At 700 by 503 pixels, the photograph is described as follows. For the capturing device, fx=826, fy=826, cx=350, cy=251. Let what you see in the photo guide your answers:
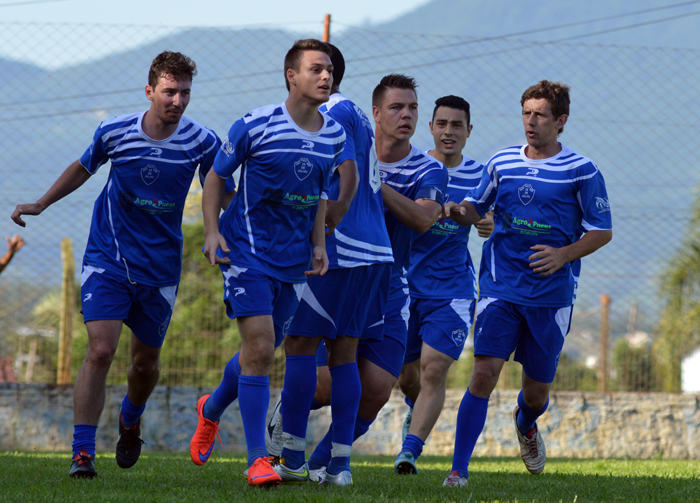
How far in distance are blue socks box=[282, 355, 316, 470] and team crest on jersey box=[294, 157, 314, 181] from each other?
972mm

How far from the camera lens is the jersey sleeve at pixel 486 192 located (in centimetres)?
542

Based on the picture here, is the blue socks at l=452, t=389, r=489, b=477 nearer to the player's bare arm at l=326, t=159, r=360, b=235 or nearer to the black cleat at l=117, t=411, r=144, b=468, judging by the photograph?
the player's bare arm at l=326, t=159, r=360, b=235

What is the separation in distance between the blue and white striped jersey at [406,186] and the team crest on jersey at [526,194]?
0.50m

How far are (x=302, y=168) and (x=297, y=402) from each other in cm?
125

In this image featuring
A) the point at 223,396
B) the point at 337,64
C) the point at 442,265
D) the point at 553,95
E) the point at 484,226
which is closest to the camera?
the point at 223,396

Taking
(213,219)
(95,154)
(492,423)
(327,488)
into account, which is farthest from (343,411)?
(492,423)

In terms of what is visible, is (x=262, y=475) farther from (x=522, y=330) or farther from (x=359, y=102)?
(x=359, y=102)

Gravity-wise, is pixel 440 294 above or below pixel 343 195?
below

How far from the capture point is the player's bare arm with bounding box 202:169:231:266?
393 centimetres

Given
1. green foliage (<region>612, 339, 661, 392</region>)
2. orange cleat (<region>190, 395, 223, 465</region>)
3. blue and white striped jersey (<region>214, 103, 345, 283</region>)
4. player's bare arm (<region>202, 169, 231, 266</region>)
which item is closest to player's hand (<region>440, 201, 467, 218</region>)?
blue and white striped jersey (<region>214, 103, 345, 283</region>)

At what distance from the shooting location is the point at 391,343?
17.0 ft

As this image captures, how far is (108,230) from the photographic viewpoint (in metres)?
4.86

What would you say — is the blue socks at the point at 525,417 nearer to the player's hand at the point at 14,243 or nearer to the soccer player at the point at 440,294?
the soccer player at the point at 440,294

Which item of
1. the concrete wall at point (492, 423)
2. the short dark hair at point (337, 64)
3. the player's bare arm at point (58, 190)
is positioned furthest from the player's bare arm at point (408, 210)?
the concrete wall at point (492, 423)
